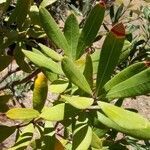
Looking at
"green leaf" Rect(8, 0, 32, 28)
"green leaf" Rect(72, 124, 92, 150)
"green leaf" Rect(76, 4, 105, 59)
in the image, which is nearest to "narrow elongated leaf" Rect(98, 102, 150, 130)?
"green leaf" Rect(72, 124, 92, 150)

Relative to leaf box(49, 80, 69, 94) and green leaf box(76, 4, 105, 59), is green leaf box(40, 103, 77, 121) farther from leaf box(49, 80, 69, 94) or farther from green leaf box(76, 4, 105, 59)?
green leaf box(76, 4, 105, 59)

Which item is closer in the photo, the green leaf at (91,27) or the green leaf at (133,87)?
the green leaf at (133,87)

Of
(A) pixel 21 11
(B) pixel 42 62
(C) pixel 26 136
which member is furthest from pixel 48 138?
(A) pixel 21 11

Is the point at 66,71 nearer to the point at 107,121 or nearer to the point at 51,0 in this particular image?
the point at 107,121

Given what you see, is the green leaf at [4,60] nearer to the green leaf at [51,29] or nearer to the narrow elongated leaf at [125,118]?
Answer: the green leaf at [51,29]

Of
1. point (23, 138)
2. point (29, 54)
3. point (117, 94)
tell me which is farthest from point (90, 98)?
point (23, 138)

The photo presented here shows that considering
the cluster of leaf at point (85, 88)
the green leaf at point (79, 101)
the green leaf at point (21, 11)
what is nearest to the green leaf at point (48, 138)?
the cluster of leaf at point (85, 88)
